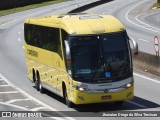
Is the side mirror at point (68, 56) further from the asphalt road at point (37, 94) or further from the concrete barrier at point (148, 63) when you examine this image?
the concrete barrier at point (148, 63)

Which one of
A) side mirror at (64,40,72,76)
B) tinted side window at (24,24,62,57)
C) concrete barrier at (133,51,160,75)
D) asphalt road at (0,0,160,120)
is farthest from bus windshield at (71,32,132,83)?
concrete barrier at (133,51,160,75)

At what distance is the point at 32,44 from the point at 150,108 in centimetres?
825

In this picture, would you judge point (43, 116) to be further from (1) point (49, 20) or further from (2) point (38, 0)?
(2) point (38, 0)

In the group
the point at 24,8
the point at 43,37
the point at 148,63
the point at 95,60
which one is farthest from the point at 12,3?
the point at 95,60

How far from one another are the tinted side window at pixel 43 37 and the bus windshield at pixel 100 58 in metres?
1.51

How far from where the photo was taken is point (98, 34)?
19.0 meters

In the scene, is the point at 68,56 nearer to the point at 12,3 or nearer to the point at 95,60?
the point at 95,60

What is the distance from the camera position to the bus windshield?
61.6ft

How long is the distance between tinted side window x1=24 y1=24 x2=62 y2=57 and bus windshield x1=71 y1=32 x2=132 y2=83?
1507 millimetres

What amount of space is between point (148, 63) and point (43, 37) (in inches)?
255

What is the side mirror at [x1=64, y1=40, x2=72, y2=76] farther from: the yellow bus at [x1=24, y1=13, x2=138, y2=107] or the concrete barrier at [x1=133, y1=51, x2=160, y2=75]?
the concrete barrier at [x1=133, y1=51, x2=160, y2=75]

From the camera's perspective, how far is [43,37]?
909 inches

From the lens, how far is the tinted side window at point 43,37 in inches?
826

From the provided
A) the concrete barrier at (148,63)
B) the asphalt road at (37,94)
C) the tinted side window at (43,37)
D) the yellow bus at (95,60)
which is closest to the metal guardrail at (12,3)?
the asphalt road at (37,94)
